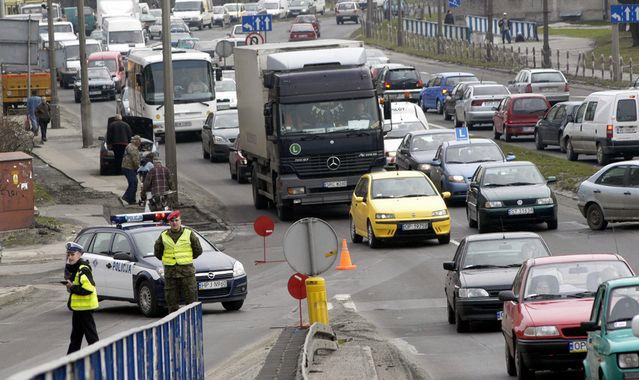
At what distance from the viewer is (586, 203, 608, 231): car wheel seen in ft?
98.6

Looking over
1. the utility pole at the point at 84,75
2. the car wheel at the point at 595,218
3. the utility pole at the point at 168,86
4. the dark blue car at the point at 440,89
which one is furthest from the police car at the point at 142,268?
the dark blue car at the point at 440,89

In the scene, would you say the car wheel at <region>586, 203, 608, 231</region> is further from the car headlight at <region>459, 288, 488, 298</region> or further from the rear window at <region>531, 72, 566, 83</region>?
the rear window at <region>531, 72, 566, 83</region>

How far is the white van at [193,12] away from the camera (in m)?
115

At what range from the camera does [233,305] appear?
23.5 meters

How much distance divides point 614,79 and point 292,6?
62691 mm

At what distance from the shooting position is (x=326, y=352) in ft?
59.1

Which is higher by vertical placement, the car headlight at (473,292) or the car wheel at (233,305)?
the car headlight at (473,292)

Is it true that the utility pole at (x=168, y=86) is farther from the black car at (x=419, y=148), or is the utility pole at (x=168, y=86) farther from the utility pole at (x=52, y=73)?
the utility pole at (x=52, y=73)

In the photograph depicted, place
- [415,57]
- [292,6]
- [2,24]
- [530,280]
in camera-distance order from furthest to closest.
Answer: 1. [292,6]
2. [415,57]
3. [2,24]
4. [530,280]

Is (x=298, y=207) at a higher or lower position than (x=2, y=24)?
lower

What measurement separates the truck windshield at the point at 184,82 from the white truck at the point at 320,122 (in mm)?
17486

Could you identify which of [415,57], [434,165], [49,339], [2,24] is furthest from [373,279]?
[415,57]

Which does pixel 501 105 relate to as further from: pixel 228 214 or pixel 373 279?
pixel 373 279

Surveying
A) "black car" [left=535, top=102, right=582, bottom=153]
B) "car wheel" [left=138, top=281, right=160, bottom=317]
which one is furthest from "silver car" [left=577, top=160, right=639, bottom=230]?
"black car" [left=535, top=102, right=582, bottom=153]
